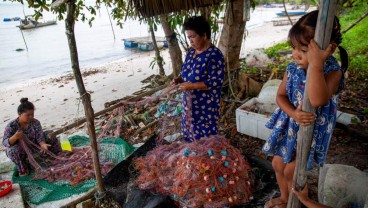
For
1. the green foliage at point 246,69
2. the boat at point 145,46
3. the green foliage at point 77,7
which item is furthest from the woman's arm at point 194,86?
the boat at point 145,46

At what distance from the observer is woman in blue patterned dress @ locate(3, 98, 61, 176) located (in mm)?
4102

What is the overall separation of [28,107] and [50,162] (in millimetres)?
983

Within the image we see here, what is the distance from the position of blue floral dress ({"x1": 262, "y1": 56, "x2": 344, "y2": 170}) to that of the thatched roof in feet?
7.07

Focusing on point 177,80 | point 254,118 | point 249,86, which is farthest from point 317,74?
point 249,86

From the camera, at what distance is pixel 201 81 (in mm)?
2959

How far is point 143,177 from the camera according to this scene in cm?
304

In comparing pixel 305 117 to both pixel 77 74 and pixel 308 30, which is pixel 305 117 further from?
pixel 77 74

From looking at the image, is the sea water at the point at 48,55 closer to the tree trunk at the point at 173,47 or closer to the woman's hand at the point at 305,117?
the tree trunk at the point at 173,47

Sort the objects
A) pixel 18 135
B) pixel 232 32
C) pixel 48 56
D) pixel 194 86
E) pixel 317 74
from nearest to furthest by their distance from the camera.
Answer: pixel 317 74 → pixel 194 86 → pixel 18 135 → pixel 232 32 → pixel 48 56

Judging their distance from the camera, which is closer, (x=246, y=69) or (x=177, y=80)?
(x=177, y=80)

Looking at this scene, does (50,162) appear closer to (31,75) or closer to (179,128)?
(179,128)

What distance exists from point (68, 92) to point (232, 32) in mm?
7826

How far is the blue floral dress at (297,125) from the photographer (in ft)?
5.70

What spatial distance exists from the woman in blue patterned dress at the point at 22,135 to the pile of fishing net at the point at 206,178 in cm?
231
